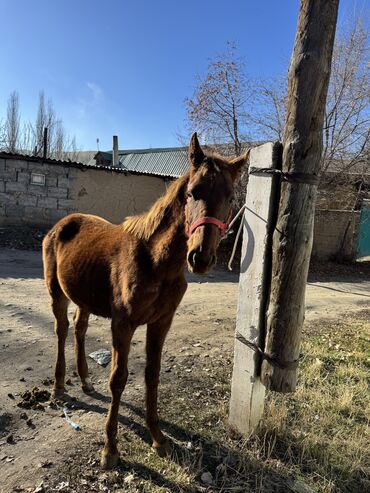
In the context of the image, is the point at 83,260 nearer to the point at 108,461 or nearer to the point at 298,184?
the point at 108,461

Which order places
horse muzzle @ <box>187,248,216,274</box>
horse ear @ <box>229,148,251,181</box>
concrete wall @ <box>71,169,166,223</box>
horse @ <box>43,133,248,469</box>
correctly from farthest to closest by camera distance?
concrete wall @ <box>71,169,166,223</box>
horse ear @ <box>229,148,251,181</box>
horse @ <box>43,133,248,469</box>
horse muzzle @ <box>187,248,216,274</box>

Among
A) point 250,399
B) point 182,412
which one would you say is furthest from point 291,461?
point 182,412

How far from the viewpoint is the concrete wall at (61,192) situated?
13.8 meters

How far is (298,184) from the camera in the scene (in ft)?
8.72

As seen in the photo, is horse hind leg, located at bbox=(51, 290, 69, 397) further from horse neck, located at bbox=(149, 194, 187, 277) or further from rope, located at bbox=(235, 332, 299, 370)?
rope, located at bbox=(235, 332, 299, 370)

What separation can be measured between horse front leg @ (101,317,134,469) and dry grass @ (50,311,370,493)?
0.34 feet

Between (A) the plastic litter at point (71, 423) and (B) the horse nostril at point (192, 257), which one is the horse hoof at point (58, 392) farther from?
(B) the horse nostril at point (192, 257)

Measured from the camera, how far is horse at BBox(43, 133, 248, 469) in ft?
7.57

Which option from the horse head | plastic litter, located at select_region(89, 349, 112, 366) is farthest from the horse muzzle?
plastic litter, located at select_region(89, 349, 112, 366)

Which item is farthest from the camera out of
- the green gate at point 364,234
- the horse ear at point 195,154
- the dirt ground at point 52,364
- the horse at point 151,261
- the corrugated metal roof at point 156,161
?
the corrugated metal roof at point 156,161

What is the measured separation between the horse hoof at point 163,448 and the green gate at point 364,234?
15.0 meters

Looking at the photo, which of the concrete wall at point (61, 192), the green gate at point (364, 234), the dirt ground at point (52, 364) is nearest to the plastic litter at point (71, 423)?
the dirt ground at point (52, 364)

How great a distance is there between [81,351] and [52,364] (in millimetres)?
653

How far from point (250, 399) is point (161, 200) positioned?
177 cm
